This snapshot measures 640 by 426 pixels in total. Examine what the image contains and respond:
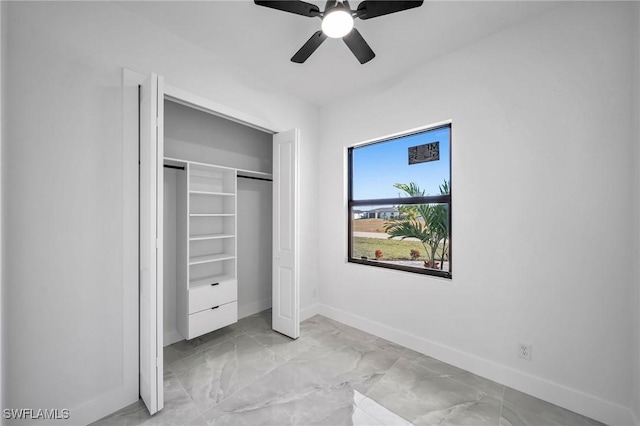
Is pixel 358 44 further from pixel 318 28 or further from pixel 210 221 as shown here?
pixel 210 221

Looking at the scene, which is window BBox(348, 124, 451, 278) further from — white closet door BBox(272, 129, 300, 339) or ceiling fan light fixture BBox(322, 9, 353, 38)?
ceiling fan light fixture BBox(322, 9, 353, 38)

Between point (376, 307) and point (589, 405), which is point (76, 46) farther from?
point (589, 405)

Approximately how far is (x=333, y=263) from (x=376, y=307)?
77cm

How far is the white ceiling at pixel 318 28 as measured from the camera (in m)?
1.88

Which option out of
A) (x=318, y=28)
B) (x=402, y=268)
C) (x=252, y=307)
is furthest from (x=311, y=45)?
(x=252, y=307)

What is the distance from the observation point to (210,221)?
3004mm

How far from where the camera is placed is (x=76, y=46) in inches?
66.8

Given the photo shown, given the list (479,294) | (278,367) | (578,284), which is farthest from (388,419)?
(578,284)

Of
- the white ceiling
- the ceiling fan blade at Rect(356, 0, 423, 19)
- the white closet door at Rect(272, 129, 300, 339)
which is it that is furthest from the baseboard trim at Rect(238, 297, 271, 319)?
the ceiling fan blade at Rect(356, 0, 423, 19)

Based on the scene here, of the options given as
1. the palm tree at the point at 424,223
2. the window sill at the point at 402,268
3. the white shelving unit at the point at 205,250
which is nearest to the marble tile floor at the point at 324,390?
the white shelving unit at the point at 205,250

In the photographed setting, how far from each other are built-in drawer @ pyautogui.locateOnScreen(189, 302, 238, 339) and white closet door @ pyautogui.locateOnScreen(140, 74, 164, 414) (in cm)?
64

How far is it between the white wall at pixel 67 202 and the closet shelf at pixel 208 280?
760mm

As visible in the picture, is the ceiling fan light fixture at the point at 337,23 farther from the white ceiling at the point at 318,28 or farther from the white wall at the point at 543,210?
the white wall at the point at 543,210

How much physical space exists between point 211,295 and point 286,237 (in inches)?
37.7
